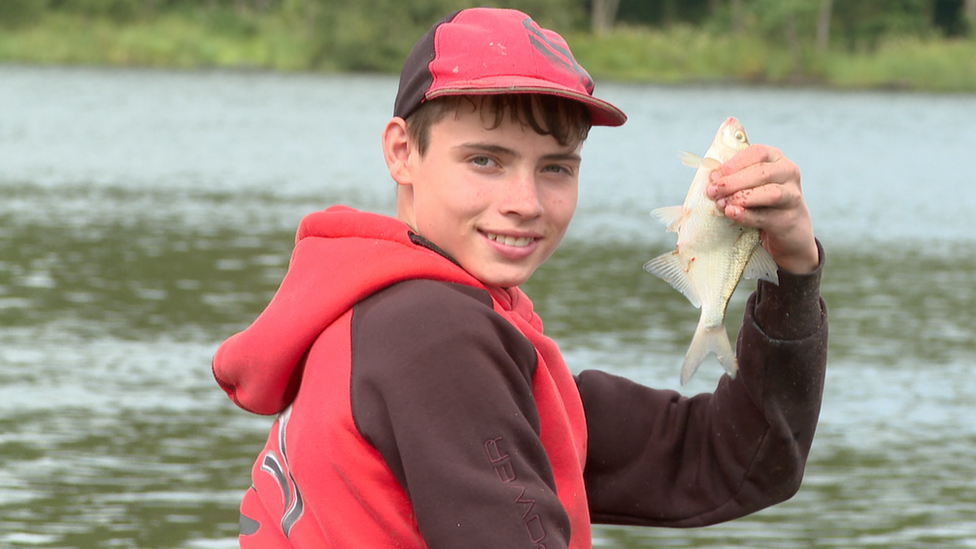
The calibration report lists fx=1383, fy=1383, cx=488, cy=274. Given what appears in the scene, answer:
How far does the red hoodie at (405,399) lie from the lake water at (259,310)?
4.06 meters

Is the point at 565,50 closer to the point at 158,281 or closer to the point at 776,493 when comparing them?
the point at 776,493

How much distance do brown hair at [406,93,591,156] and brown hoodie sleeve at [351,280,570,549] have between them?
1.09ft

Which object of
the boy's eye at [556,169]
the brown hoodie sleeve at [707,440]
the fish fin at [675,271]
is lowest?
the brown hoodie sleeve at [707,440]

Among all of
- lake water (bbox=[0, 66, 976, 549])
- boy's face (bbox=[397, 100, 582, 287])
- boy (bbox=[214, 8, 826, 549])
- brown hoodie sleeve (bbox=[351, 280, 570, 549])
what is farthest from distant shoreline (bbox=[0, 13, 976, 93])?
brown hoodie sleeve (bbox=[351, 280, 570, 549])

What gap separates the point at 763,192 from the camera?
6.98ft

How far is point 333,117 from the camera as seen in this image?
33.7 m

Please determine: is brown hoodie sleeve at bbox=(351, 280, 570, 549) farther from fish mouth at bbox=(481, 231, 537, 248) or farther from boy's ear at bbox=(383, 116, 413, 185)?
boy's ear at bbox=(383, 116, 413, 185)

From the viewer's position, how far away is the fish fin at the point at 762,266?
2285 mm

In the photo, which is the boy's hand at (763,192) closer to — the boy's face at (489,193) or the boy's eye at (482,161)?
the boy's face at (489,193)

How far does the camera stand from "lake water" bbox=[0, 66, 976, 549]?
21.7 feet

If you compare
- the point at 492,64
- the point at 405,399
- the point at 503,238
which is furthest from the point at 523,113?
the point at 405,399

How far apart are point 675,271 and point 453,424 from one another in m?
0.82

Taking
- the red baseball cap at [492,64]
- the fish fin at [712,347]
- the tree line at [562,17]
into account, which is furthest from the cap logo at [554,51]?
the tree line at [562,17]

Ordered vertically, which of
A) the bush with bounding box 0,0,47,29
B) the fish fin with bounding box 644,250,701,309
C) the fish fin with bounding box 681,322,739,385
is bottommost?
the bush with bounding box 0,0,47,29
